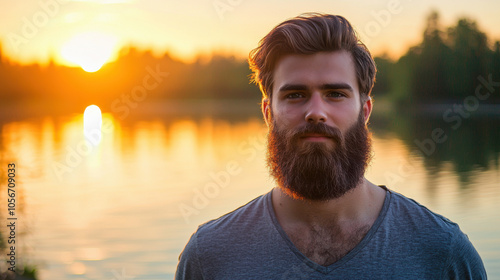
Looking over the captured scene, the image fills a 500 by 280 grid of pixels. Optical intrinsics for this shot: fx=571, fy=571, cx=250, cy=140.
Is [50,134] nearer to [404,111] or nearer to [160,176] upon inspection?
[160,176]

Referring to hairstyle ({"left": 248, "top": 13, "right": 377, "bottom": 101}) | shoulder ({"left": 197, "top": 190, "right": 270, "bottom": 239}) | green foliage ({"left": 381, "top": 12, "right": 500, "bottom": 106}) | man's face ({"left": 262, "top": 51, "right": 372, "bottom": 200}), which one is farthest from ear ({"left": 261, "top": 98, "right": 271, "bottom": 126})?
green foliage ({"left": 381, "top": 12, "right": 500, "bottom": 106})

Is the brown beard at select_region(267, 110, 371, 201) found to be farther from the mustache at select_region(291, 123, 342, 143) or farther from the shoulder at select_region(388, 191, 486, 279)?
the shoulder at select_region(388, 191, 486, 279)

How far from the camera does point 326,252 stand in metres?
2.40

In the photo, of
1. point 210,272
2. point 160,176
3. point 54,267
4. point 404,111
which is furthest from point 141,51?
point 210,272

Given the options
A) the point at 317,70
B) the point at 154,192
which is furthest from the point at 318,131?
the point at 154,192

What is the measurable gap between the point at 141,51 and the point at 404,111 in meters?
39.4

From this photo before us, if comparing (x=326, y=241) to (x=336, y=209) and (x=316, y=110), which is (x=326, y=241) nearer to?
(x=336, y=209)

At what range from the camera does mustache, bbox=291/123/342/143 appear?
2.48 meters

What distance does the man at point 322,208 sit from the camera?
2.34 m

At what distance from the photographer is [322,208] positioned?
2.56 meters

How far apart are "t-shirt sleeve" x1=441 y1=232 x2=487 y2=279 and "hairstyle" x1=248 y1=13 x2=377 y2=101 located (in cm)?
80

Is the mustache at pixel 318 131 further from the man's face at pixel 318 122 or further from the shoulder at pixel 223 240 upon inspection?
the shoulder at pixel 223 240

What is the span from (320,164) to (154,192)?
1905 cm

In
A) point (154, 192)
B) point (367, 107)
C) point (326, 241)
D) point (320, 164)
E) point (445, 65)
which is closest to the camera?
point (326, 241)
